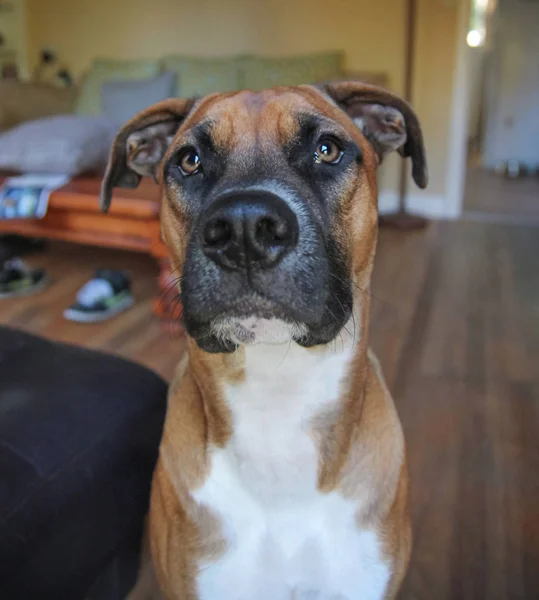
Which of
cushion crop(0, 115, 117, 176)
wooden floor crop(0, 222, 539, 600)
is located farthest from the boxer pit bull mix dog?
cushion crop(0, 115, 117, 176)

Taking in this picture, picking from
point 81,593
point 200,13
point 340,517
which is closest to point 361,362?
point 340,517

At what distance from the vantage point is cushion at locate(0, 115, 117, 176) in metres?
3.55

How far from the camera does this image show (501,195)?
19.6 ft

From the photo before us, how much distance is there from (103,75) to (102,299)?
116 inches

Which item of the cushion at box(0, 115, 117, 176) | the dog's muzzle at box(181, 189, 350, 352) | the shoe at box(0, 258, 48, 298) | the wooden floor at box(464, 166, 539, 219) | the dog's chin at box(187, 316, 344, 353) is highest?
the dog's muzzle at box(181, 189, 350, 352)

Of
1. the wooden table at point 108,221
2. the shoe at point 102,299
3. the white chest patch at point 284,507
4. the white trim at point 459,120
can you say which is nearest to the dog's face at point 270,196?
the white chest patch at point 284,507

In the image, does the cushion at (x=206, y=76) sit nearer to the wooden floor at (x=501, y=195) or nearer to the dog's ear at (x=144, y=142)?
the wooden floor at (x=501, y=195)

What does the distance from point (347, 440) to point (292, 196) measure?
45 cm

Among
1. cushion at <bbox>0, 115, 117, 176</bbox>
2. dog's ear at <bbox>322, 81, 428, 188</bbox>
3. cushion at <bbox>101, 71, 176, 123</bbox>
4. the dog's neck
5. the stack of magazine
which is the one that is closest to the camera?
the dog's neck

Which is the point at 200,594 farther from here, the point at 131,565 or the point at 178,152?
the point at 178,152

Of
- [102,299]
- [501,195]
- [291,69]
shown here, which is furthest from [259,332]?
[501,195]

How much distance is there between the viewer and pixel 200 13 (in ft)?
18.3

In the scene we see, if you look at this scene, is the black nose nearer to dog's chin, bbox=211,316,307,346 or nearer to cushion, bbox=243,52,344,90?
dog's chin, bbox=211,316,307,346

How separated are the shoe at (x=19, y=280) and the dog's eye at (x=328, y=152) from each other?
2.86 m
